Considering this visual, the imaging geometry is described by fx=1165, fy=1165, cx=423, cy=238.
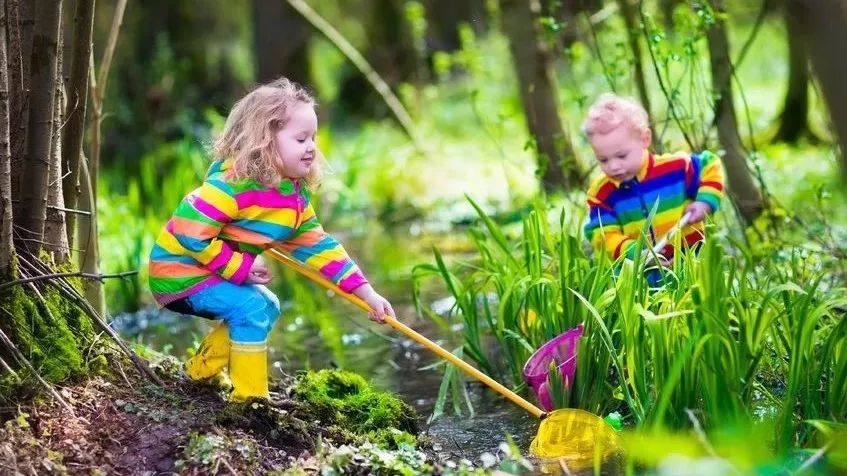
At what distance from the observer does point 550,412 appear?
3572 mm

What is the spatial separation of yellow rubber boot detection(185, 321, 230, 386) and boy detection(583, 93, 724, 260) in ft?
5.17

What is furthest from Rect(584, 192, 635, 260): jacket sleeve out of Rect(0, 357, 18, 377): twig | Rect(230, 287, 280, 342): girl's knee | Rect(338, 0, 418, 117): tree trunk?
Rect(338, 0, 418, 117): tree trunk

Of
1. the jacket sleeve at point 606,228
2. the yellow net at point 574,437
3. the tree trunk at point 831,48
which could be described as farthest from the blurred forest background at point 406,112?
the yellow net at point 574,437

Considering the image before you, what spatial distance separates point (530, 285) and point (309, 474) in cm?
126

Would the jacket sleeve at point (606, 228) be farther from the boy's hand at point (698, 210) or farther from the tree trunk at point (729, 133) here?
the tree trunk at point (729, 133)

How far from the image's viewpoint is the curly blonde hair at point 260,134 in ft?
11.3

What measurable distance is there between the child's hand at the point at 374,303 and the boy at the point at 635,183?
1.16m

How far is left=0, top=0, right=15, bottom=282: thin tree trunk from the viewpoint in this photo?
3.09 m

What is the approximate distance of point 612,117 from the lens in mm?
4445

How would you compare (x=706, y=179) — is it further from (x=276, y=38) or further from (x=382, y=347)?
(x=276, y=38)

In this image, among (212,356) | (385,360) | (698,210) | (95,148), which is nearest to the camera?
(212,356)

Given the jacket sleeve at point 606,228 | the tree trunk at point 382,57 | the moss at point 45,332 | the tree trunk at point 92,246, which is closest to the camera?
the moss at point 45,332

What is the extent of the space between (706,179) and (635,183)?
0.27 meters

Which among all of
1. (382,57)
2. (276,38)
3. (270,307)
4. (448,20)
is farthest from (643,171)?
(448,20)
